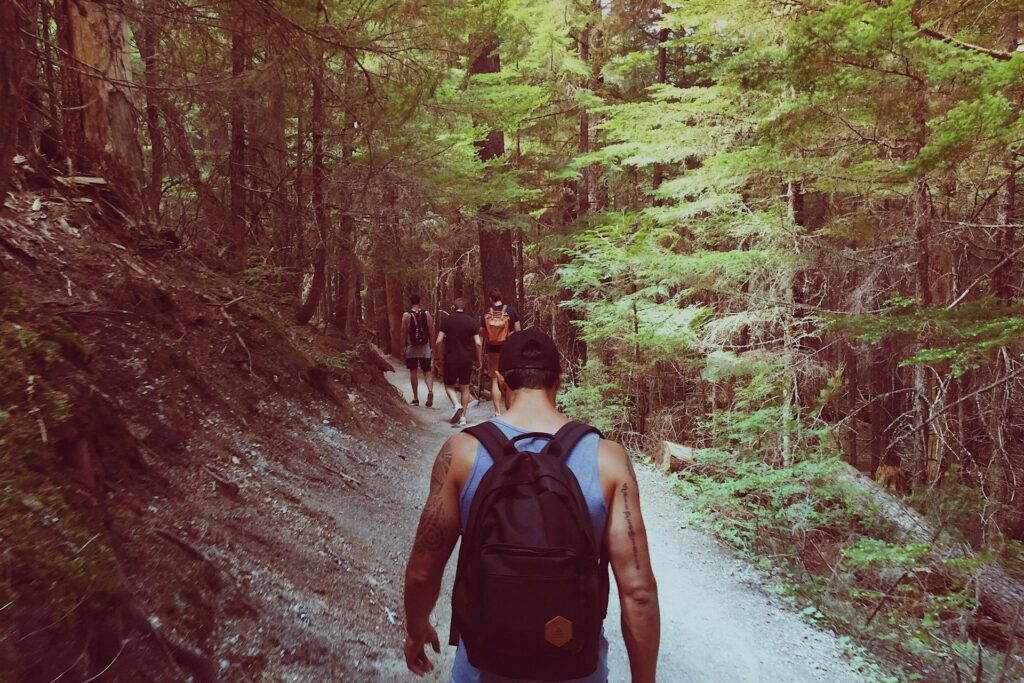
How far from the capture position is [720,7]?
6918 mm

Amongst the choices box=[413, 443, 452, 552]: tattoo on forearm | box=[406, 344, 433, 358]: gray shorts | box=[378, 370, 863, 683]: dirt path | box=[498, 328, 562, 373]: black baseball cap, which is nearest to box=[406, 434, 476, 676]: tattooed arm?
box=[413, 443, 452, 552]: tattoo on forearm

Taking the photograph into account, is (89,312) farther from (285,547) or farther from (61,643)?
(61,643)

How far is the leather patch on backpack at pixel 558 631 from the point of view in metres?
1.66

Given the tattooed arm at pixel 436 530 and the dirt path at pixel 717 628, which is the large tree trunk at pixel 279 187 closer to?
the dirt path at pixel 717 628

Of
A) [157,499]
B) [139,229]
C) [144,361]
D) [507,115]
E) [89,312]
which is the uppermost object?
[507,115]

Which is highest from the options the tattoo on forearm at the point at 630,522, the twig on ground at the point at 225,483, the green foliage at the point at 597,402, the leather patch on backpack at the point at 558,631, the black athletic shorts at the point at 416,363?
the tattoo on forearm at the point at 630,522

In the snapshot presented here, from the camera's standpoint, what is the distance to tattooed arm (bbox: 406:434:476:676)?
1962 mm

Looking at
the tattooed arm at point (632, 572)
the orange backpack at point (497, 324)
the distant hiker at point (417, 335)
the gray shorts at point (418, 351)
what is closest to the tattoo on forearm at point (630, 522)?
the tattooed arm at point (632, 572)

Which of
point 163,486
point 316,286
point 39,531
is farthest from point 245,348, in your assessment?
point 39,531

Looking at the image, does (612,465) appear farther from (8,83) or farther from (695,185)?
(695,185)

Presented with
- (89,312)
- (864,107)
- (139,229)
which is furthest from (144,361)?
(864,107)

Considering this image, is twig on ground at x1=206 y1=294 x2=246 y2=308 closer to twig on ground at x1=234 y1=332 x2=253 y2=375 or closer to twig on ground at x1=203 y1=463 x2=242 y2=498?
Result: twig on ground at x1=234 y1=332 x2=253 y2=375

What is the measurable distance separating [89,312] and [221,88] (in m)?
2.09

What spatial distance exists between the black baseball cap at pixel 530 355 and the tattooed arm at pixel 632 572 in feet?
1.35
